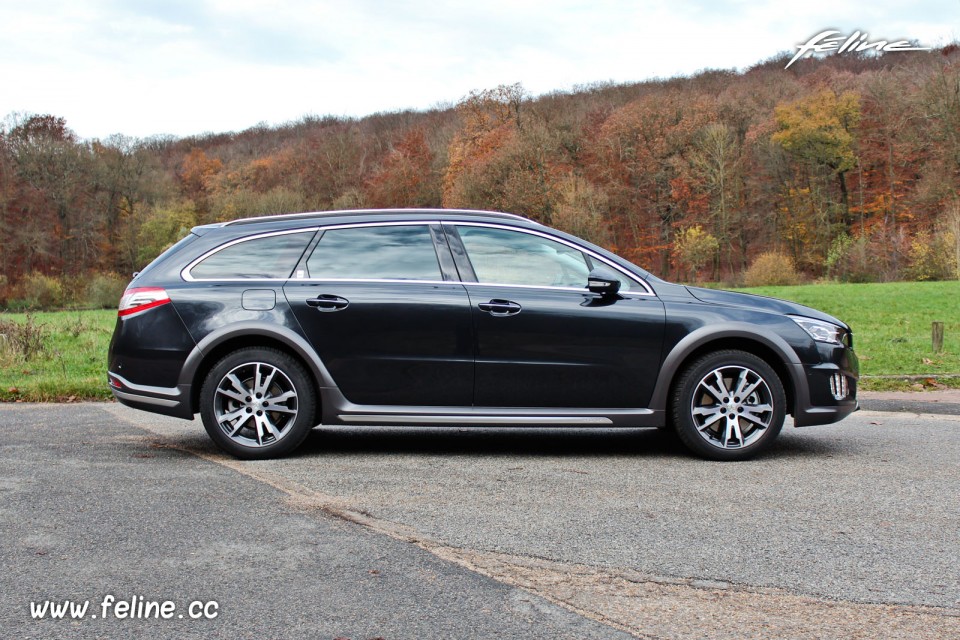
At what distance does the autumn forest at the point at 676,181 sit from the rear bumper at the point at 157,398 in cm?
4966

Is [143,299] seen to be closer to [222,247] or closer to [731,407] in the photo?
[222,247]

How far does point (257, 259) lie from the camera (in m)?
6.79

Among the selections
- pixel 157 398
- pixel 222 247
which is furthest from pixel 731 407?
pixel 157 398

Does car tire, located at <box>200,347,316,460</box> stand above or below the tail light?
below

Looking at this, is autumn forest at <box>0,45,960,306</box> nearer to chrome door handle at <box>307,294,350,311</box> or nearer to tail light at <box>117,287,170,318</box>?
chrome door handle at <box>307,294,350,311</box>

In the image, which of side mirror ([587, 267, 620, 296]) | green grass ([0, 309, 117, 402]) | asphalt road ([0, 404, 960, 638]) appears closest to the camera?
asphalt road ([0, 404, 960, 638])

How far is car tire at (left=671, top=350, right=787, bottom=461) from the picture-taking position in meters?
6.53

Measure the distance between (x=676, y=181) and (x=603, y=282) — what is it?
59.1 metres

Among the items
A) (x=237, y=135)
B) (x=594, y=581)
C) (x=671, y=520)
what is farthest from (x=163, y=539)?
(x=237, y=135)

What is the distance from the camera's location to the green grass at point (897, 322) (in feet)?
44.1

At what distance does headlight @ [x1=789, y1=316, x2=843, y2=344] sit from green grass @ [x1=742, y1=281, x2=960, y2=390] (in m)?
5.01

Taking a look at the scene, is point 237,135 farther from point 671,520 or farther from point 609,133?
point 671,520

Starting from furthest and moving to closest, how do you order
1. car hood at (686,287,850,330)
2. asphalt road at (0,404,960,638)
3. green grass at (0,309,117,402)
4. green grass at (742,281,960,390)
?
green grass at (742,281,960,390) < green grass at (0,309,117,402) < car hood at (686,287,850,330) < asphalt road at (0,404,960,638)

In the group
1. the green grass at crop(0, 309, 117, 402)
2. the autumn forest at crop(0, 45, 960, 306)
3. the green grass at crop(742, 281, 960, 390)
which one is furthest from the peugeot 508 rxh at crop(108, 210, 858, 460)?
the autumn forest at crop(0, 45, 960, 306)
